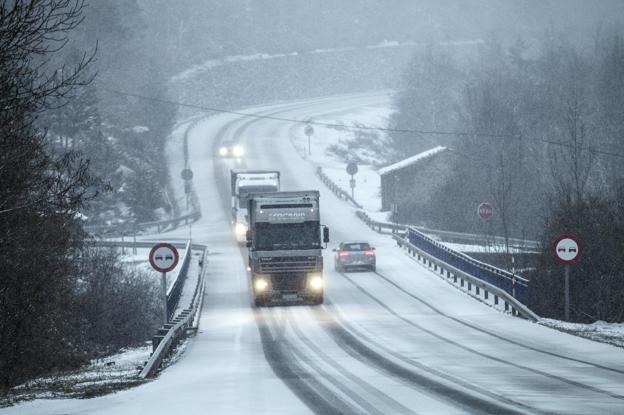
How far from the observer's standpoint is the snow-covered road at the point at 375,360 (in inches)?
603

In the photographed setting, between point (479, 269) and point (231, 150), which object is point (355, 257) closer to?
point (479, 269)

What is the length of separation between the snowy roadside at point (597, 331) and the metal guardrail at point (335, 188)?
148 feet

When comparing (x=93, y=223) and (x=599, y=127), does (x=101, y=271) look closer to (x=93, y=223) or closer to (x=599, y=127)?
(x=93, y=223)

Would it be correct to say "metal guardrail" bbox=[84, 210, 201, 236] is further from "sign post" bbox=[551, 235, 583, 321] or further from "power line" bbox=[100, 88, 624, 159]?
"sign post" bbox=[551, 235, 583, 321]

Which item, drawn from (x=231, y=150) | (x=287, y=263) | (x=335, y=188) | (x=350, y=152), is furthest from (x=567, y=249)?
(x=350, y=152)

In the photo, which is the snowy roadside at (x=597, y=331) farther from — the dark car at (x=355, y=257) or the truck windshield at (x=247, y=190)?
the truck windshield at (x=247, y=190)

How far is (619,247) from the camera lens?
1468 inches

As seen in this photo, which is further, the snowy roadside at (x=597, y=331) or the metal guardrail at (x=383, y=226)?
the metal guardrail at (x=383, y=226)

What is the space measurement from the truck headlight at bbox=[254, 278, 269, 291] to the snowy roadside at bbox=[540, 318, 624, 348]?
9571 mm

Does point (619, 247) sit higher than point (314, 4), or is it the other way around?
point (314, 4)

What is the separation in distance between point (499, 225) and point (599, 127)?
23143mm

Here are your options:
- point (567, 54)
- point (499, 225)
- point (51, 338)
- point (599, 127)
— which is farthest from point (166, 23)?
point (51, 338)

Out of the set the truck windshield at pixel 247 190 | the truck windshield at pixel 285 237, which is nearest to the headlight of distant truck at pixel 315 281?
the truck windshield at pixel 285 237

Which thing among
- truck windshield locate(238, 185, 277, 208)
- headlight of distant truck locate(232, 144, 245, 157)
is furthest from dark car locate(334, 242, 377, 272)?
headlight of distant truck locate(232, 144, 245, 157)
